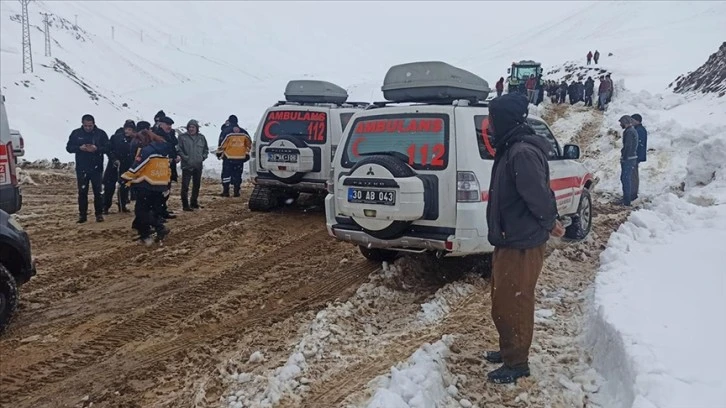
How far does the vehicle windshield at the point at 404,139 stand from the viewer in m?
5.44

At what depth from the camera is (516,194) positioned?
11.8 ft

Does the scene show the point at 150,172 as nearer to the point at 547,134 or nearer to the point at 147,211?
the point at 147,211

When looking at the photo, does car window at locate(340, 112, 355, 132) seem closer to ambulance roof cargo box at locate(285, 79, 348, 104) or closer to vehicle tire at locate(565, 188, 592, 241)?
ambulance roof cargo box at locate(285, 79, 348, 104)

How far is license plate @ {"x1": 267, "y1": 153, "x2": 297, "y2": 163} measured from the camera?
30.1 feet

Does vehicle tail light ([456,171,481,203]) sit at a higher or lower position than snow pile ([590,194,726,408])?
higher

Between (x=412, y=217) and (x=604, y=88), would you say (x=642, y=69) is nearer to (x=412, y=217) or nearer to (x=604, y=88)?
(x=604, y=88)

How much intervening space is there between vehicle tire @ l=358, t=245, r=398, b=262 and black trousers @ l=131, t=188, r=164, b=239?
123 inches

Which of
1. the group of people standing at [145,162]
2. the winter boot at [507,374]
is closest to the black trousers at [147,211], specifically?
the group of people standing at [145,162]

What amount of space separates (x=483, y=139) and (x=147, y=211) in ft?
15.8

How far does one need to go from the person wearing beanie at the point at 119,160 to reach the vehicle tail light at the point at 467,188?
6334 mm

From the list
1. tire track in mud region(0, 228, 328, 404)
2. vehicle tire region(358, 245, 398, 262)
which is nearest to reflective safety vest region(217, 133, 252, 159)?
tire track in mud region(0, 228, 328, 404)

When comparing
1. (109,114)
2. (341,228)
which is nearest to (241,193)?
(341,228)

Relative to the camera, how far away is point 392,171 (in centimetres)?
526

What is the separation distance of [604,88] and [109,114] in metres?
29.5
